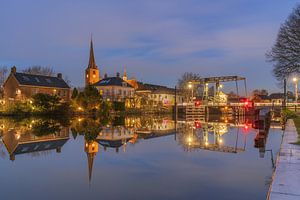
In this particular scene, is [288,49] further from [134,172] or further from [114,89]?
[114,89]

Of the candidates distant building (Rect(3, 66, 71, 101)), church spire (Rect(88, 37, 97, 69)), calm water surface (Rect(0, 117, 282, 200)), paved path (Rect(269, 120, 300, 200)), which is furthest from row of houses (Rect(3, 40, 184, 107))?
paved path (Rect(269, 120, 300, 200))

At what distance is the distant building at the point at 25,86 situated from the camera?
51.6 metres

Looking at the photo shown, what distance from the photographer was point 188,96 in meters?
72.1

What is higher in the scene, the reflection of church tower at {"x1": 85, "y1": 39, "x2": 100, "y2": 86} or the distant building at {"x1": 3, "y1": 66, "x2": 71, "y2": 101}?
the reflection of church tower at {"x1": 85, "y1": 39, "x2": 100, "y2": 86}

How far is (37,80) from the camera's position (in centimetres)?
5534

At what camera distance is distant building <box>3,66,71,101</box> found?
169 ft

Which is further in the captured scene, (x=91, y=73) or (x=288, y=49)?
(x=91, y=73)

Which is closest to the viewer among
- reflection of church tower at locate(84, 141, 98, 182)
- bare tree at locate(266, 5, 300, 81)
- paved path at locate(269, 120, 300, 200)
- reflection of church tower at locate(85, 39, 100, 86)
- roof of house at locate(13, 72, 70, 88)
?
paved path at locate(269, 120, 300, 200)

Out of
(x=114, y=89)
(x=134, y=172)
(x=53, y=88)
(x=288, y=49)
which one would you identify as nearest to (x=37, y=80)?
(x=53, y=88)

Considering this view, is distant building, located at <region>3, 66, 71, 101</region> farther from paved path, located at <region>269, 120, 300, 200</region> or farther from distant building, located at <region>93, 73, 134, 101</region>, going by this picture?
paved path, located at <region>269, 120, 300, 200</region>

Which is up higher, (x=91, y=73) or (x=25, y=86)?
(x=91, y=73)

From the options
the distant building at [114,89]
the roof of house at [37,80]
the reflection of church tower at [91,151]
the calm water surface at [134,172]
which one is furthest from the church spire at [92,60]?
the calm water surface at [134,172]

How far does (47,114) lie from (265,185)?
4124 centimetres

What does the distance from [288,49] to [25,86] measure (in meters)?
43.8
